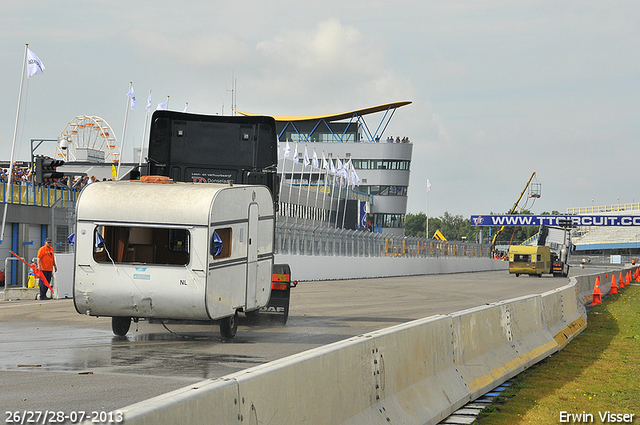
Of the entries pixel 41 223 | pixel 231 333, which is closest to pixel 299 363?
pixel 231 333

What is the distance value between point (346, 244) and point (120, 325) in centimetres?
3269

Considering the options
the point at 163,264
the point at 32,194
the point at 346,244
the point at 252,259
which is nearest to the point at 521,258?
the point at 346,244

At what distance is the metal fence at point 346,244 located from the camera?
126 ft

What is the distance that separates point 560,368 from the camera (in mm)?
11695

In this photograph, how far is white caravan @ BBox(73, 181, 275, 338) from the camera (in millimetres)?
12648

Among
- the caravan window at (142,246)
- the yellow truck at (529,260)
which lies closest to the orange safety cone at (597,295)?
the caravan window at (142,246)

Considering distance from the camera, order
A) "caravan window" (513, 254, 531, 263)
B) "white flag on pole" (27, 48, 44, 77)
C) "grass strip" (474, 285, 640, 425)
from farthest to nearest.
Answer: "caravan window" (513, 254, 531, 263) < "white flag on pole" (27, 48, 44, 77) < "grass strip" (474, 285, 640, 425)

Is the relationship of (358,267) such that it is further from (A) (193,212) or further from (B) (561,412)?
(B) (561,412)

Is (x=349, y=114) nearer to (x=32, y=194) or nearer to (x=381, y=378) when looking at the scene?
(x=32, y=194)

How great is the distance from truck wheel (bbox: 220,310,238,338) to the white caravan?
20mm

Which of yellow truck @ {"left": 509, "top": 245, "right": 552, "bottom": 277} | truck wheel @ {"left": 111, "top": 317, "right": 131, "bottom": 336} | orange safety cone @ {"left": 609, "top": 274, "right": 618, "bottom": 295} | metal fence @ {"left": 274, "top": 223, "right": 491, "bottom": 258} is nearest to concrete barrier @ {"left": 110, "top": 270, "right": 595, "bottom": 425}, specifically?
truck wheel @ {"left": 111, "top": 317, "right": 131, "bottom": 336}

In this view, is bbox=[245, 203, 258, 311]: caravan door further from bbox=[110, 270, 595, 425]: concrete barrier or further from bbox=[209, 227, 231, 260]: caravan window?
bbox=[110, 270, 595, 425]: concrete barrier

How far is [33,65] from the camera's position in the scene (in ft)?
123

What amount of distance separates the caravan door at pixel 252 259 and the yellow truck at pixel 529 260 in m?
45.4
